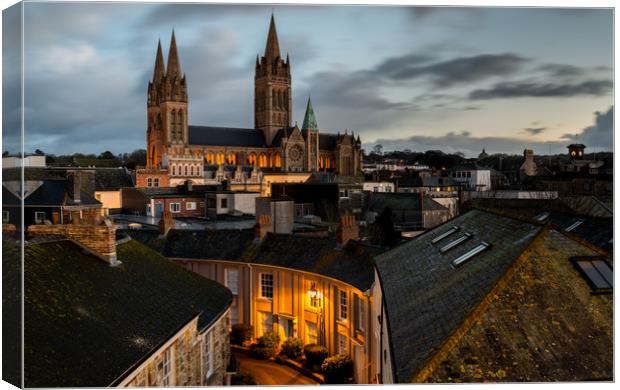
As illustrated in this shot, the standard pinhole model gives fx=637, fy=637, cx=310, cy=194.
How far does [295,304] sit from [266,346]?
5.97 ft

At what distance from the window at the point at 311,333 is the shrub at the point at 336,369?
8.72 ft

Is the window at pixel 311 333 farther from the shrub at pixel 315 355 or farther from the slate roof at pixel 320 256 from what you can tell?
the slate roof at pixel 320 256

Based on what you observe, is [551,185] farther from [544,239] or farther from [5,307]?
[5,307]

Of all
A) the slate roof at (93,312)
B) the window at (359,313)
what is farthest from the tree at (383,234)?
the slate roof at (93,312)

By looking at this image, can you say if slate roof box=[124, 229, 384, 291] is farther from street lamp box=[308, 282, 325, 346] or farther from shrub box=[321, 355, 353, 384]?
shrub box=[321, 355, 353, 384]

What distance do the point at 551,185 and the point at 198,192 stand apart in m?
26.9

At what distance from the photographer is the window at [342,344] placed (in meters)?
19.0

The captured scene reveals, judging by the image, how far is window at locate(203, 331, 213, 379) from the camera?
13.3 meters

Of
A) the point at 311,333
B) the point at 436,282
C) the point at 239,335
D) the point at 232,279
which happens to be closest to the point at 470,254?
the point at 436,282

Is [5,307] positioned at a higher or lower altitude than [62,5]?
lower

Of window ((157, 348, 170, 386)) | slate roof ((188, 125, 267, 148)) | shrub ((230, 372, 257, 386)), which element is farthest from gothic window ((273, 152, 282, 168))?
window ((157, 348, 170, 386))

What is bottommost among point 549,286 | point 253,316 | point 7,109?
point 253,316

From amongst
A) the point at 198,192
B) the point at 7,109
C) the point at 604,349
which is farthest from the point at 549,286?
the point at 198,192

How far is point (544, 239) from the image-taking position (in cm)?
964
